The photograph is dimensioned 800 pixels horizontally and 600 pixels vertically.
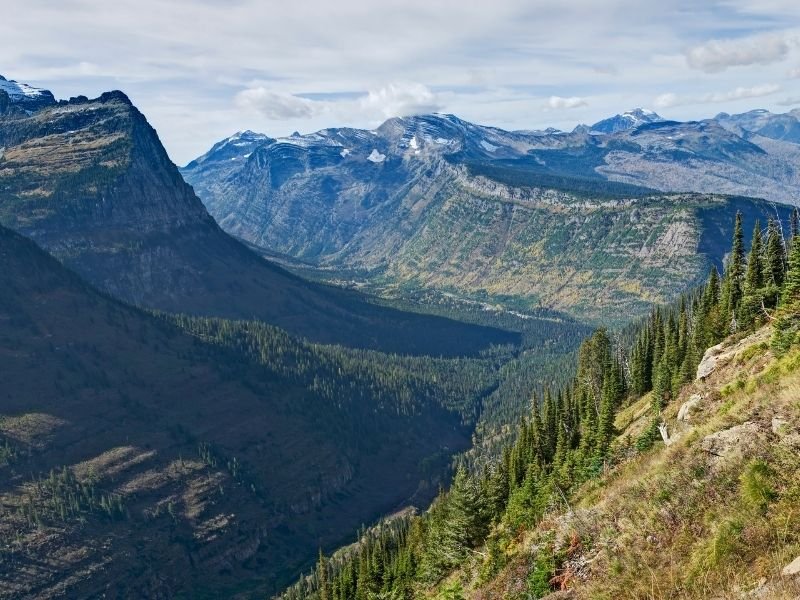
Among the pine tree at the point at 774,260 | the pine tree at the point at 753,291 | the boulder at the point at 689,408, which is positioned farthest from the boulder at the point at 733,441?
the pine tree at the point at 774,260

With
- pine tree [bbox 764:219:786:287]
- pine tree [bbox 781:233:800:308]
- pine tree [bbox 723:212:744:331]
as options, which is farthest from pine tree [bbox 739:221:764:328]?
pine tree [bbox 781:233:800:308]

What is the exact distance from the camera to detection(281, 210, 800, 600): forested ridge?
2427 inches

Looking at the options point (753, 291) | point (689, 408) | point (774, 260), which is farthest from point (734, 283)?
point (689, 408)

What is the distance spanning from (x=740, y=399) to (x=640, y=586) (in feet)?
63.5

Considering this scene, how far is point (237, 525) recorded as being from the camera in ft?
652

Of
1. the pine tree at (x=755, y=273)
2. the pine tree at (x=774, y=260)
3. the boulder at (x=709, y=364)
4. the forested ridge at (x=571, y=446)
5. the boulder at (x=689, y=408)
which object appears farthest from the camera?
the pine tree at (x=755, y=273)

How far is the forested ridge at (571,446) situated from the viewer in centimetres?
6166

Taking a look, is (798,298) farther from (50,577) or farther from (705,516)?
(50,577)

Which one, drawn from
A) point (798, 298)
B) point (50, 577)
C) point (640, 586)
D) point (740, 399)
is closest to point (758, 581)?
point (640, 586)

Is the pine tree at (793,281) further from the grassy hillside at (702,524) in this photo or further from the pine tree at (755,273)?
the grassy hillside at (702,524)

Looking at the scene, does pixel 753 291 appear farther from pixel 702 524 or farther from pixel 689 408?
pixel 702 524

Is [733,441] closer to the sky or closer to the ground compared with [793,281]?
closer to the ground

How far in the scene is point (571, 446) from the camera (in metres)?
91.3

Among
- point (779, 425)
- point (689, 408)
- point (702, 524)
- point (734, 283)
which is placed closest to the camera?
point (702, 524)
